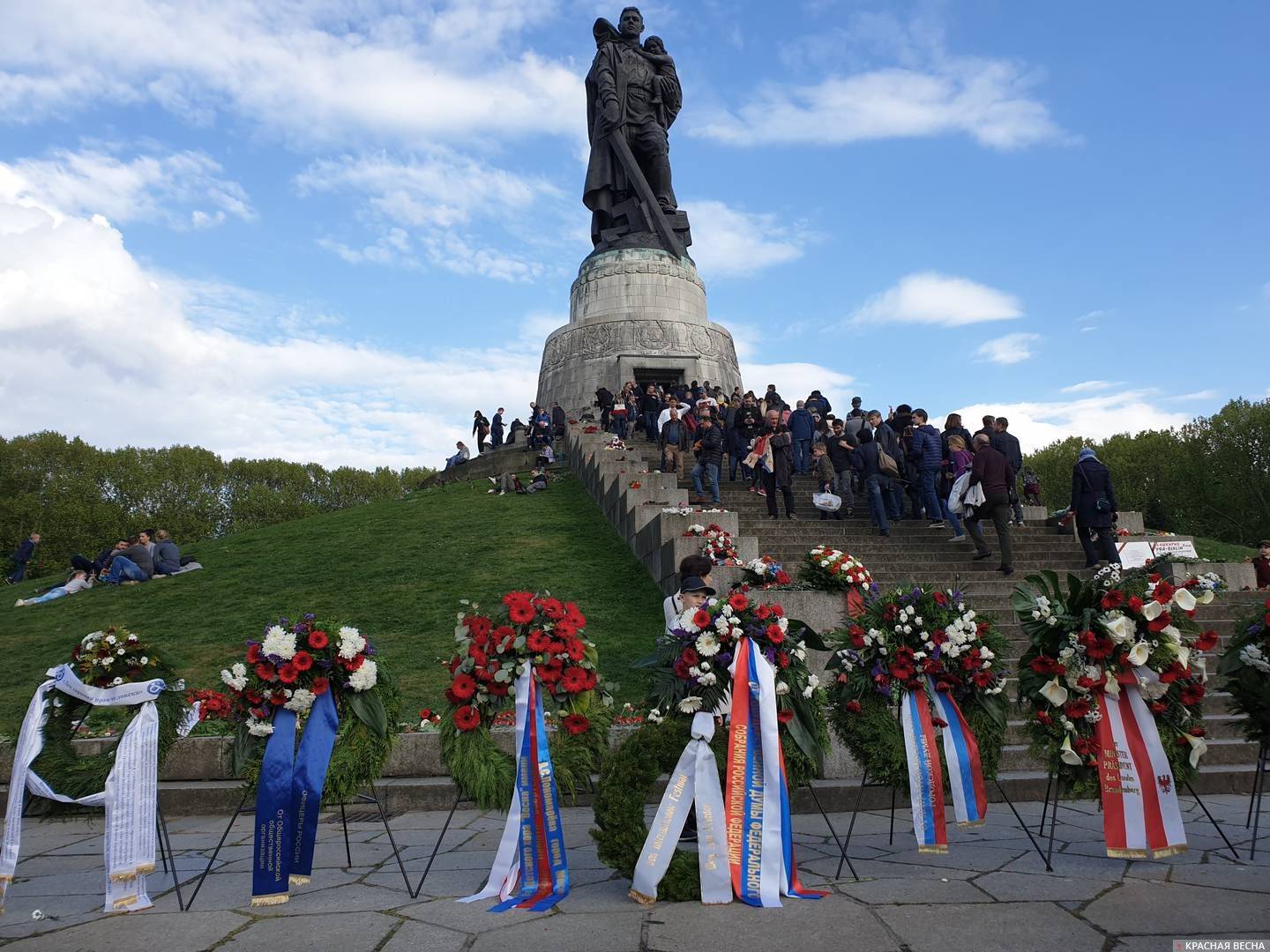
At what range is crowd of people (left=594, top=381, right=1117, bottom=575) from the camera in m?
11.7

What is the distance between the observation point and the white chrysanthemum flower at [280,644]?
460cm

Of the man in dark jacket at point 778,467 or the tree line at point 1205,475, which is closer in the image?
the man in dark jacket at point 778,467

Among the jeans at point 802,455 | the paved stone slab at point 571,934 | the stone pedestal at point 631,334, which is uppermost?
the stone pedestal at point 631,334

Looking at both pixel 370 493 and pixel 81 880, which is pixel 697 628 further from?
pixel 370 493

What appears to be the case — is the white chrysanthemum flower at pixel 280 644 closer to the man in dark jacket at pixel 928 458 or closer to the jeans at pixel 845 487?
the man in dark jacket at pixel 928 458

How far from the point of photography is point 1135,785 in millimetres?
4844

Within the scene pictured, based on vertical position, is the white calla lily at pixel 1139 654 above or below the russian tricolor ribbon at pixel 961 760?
above

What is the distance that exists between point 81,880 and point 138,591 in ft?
39.8

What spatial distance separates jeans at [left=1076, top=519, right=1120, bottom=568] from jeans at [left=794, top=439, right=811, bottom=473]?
7.49 m

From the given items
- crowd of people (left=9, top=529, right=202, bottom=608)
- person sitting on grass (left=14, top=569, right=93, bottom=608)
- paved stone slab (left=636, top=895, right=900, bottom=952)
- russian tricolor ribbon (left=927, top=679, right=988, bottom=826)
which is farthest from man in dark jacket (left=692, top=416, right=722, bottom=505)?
person sitting on grass (left=14, top=569, right=93, bottom=608)

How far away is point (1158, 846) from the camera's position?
4801mm

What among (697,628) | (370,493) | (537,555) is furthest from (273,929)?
(370,493)

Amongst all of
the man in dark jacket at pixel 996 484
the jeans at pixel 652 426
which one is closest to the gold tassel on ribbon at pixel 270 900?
the man in dark jacket at pixel 996 484

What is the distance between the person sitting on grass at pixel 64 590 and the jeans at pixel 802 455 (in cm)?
1469
